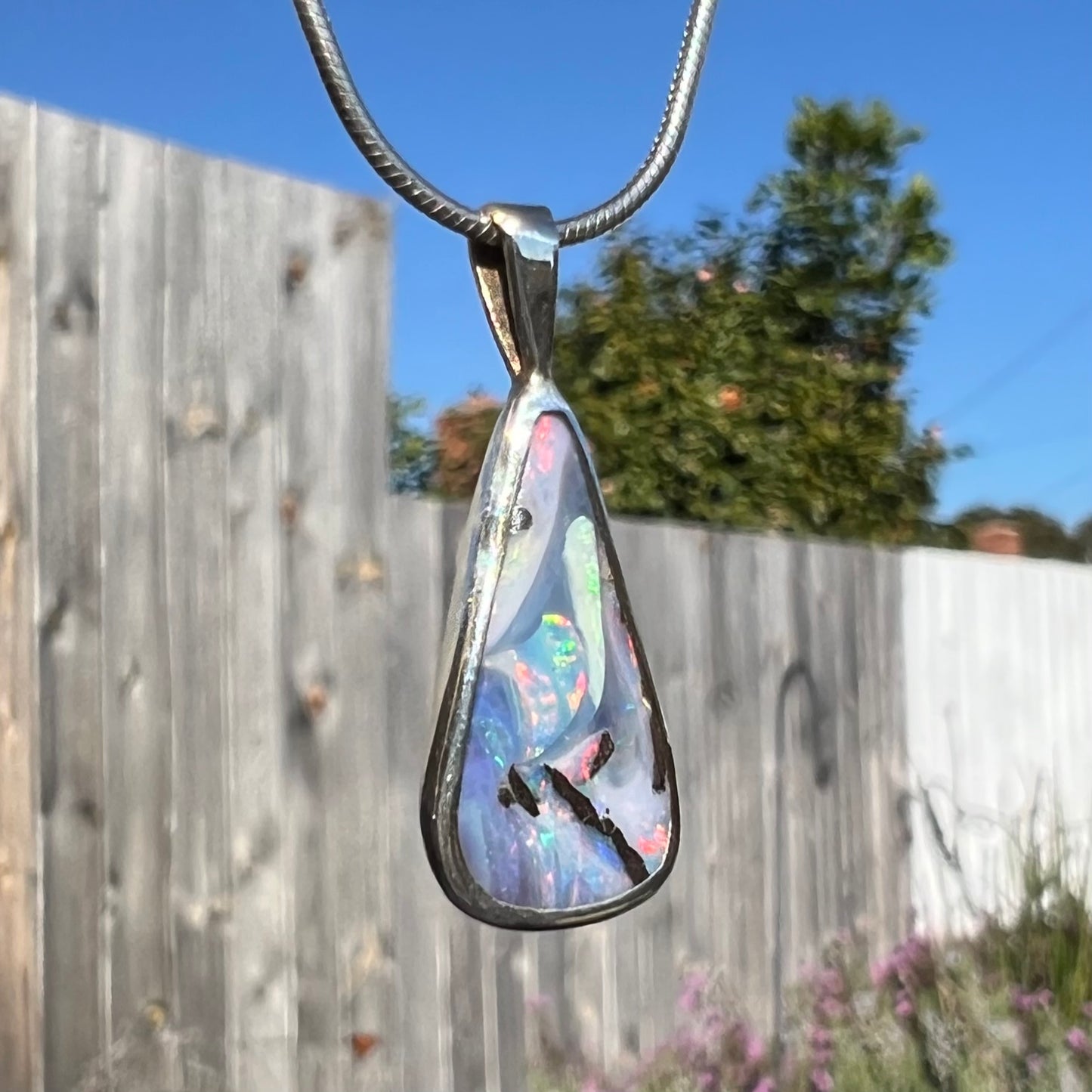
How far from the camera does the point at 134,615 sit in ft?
5.74

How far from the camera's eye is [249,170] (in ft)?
6.36

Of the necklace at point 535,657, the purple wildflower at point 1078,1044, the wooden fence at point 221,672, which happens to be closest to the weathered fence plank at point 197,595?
the wooden fence at point 221,672

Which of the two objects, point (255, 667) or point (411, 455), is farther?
point (411, 455)

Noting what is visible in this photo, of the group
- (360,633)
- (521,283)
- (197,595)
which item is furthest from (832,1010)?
(521,283)

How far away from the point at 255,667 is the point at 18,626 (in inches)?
12.8

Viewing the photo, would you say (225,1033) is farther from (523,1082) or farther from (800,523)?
(800,523)

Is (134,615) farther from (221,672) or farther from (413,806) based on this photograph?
(413,806)

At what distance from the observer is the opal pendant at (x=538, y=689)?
85 cm

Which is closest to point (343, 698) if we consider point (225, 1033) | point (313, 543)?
point (313, 543)

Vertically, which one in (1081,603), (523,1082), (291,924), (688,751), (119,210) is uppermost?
(119,210)

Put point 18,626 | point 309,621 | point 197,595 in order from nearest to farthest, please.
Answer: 1. point 18,626
2. point 197,595
3. point 309,621

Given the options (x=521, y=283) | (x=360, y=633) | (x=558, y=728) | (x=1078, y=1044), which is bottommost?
(x=1078, y=1044)

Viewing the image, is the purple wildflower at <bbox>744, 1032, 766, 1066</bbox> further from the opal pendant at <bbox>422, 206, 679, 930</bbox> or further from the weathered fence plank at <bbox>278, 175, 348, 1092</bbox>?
the opal pendant at <bbox>422, 206, 679, 930</bbox>

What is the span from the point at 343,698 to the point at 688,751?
2.76 feet
